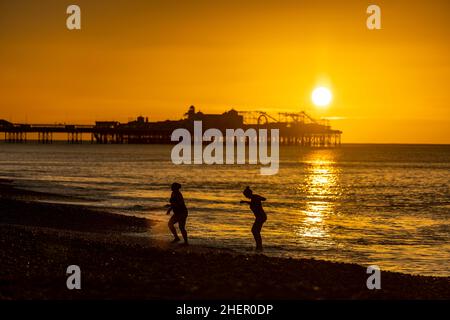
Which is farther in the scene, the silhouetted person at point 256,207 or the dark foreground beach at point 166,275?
the silhouetted person at point 256,207

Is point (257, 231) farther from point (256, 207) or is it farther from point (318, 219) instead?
point (318, 219)

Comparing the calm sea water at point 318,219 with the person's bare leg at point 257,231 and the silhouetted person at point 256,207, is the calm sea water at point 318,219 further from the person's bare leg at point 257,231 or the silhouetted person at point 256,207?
the silhouetted person at point 256,207

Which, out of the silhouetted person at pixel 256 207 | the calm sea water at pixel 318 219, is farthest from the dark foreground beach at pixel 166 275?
the calm sea water at pixel 318 219

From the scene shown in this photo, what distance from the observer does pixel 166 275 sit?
40.4ft

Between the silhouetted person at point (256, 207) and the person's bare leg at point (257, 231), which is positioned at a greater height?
the silhouetted person at point (256, 207)

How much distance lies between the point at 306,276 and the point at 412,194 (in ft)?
135

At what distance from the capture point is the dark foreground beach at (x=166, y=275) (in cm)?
1067

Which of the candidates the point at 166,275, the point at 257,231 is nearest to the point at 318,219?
the point at 257,231

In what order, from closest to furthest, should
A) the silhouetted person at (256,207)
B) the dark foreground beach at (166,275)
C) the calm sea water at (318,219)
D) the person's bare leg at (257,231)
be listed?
the dark foreground beach at (166,275), the silhouetted person at (256,207), the person's bare leg at (257,231), the calm sea water at (318,219)

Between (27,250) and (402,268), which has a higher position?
(27,250)

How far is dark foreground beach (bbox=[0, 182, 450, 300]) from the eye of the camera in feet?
35.0

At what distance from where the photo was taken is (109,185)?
51.1m
